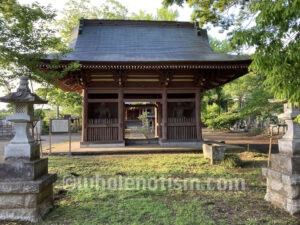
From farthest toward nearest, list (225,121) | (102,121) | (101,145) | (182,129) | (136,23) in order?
(225,121)
(136,23)
(182,129)
(102,121)
(101,145)

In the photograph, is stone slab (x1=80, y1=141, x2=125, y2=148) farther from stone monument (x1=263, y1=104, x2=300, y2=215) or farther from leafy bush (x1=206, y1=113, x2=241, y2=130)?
leafy bush (x1=206, y1=113, x2=241, y2=130)

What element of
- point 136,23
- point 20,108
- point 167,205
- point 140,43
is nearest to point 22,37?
point 20,108

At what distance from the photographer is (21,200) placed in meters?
2.94

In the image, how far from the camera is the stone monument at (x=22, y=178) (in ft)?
9.47

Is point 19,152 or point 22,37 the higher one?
point 22,37

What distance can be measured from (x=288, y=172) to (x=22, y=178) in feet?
14.2

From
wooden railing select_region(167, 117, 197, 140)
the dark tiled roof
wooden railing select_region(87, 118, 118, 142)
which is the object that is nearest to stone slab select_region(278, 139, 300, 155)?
the dark tiled roof

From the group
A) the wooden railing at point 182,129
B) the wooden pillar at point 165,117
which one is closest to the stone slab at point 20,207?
the wooden pillar at point 165,117

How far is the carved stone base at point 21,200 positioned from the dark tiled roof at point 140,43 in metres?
6.60

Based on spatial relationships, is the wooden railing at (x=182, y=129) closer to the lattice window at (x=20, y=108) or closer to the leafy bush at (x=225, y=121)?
A: the lattice window at (x=20, y=108)

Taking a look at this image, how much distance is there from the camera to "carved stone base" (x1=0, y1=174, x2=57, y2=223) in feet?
9.39

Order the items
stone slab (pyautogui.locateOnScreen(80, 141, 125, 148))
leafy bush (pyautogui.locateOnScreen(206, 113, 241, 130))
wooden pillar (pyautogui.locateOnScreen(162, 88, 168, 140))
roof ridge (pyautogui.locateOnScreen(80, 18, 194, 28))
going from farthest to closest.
Result: leafy bush (pyautogui.locateOnScreen(206, 113, 241, 130)) < roof ridge (pyautogui.locateOnScreen(80, 18, 194, 28)) < wooden pillar (pyautogui.locateOnScreen(162, 88, 168, 140)) < stone slab (pyautogui.locateOnScreen(80, 141, 125, 148))

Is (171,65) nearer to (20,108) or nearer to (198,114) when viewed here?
(198,114)

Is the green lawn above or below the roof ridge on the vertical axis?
below
